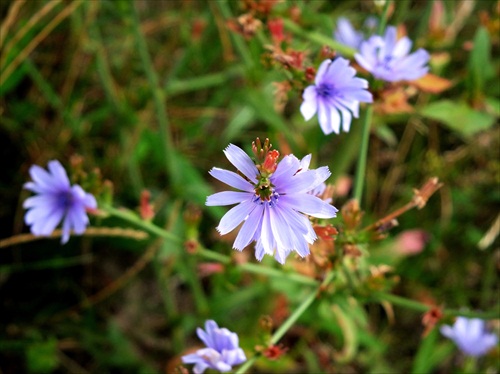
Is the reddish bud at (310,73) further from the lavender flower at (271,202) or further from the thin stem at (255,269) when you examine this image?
the thin stem at (255,269)

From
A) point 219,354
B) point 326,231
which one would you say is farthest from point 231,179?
point 219,354

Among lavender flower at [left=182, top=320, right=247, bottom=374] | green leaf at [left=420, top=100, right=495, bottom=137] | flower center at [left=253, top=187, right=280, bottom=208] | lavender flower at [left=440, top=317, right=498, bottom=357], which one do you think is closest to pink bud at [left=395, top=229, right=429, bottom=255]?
lavender flower at [left=440, top=317, right=498, bottom=357]

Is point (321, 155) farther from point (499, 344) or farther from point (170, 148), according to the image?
point (499, 344)

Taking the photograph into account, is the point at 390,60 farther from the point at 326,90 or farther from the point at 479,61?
the point at 479,61

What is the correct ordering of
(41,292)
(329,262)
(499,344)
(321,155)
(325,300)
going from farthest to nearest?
(321,155), (41,292), (499,344), (325,300), (329,262)

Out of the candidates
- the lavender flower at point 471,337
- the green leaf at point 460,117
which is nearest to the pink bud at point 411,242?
Result: the lavender flower at point 471,337

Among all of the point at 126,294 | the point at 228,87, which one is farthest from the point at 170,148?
the point at 126,294
